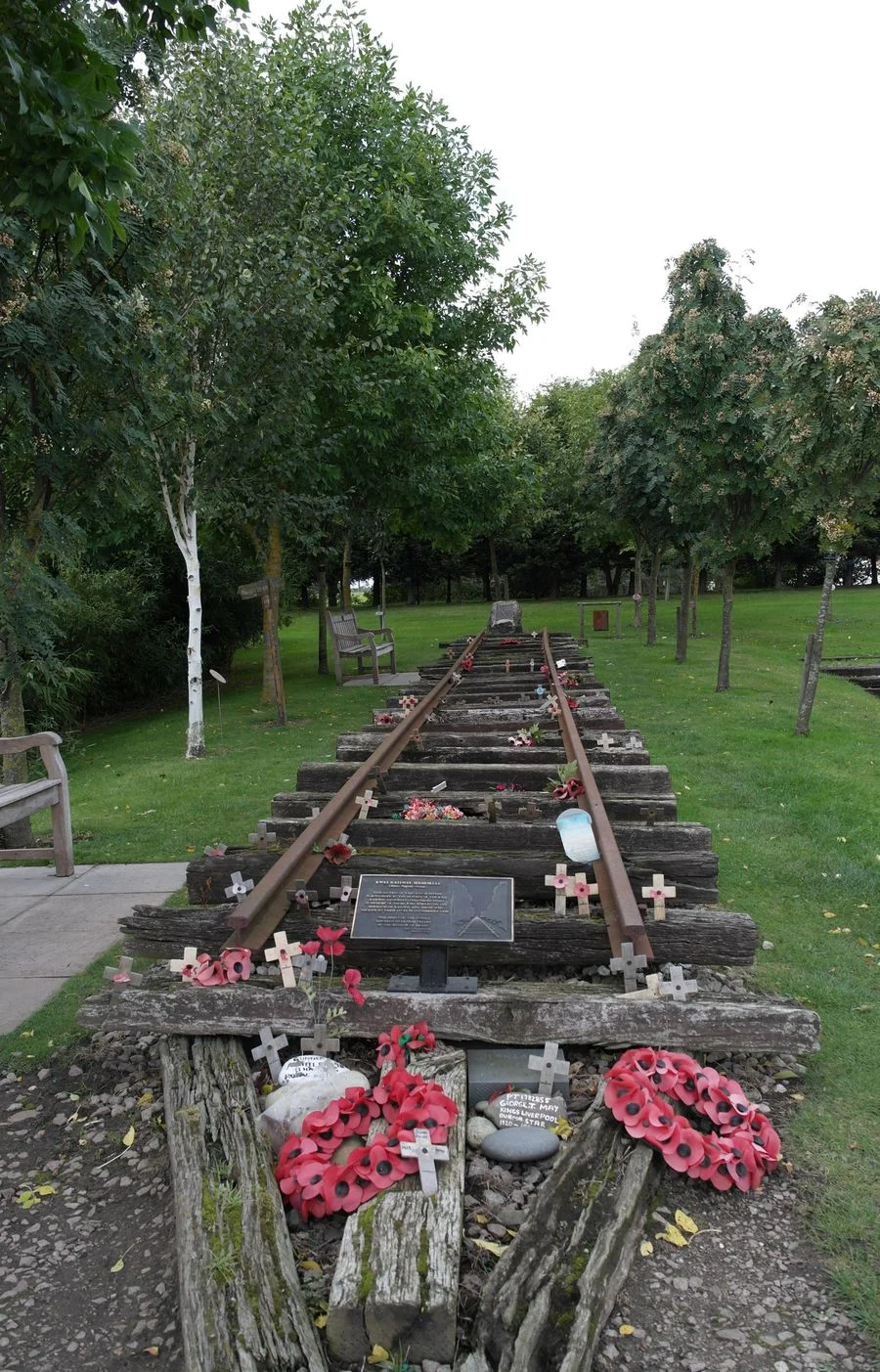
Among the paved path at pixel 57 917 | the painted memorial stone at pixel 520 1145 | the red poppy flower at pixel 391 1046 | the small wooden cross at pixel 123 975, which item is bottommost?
the paved path at pixel 57 917

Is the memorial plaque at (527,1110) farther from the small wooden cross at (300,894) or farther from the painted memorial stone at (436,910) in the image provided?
the small wooden cross at (300,894)

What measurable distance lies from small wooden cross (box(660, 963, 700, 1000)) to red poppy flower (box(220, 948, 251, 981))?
60.0 inches

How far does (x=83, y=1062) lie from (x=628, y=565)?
43631mm

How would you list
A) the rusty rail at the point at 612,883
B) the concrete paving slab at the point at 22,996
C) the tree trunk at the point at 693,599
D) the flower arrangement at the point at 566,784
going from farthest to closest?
the tree trunk at the point at 693,599 → the flower arrangement at the point at 566,784 → the concrete paving slab at the point at 22,996 → the rusty rail at the point at 612,883

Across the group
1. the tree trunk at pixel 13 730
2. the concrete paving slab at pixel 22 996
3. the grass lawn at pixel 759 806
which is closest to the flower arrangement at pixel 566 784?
the grass lawn at pixel 759 806

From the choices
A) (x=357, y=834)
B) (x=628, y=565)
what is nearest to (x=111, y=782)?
(x=357, y=834)

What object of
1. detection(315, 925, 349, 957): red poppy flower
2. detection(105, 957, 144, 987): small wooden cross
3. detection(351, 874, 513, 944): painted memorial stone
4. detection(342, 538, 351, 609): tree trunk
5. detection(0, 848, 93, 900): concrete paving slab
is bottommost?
detection(0, 848, 93, 900): concrete paving slab

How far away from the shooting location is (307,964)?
371cm

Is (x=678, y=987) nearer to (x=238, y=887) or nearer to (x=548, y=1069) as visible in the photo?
(x=548, y=1069)

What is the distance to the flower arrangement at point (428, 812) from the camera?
534cm

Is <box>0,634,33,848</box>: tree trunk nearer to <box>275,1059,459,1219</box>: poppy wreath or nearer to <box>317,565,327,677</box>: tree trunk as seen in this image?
<box>275,1059,459,1219</box>: poppy wreath

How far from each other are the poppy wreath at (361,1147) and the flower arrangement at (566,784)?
2663 mm

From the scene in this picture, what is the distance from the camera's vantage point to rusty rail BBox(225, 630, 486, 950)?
391 cm

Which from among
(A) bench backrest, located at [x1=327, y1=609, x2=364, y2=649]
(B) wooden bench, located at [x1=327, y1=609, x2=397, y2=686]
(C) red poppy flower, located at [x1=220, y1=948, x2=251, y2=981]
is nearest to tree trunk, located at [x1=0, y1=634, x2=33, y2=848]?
(C) red poppy flower, located at [x1=220, y1=948, x2=251, y2=981]
